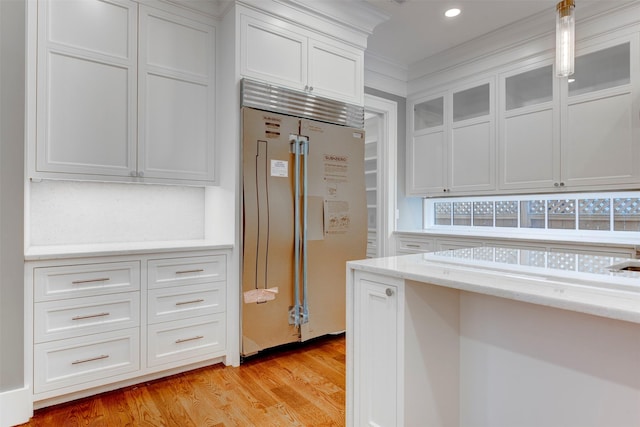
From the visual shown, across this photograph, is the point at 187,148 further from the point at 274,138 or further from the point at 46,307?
the point at 46,307

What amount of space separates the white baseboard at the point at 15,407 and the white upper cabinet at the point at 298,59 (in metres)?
2.27

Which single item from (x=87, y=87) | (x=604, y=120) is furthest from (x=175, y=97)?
(x=604, y=120)

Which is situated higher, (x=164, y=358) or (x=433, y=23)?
(x=433, y=23)

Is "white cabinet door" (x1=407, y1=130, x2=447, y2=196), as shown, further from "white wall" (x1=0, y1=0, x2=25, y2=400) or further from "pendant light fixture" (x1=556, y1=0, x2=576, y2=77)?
"white wall" (x1=0, y1=0, x2=25, y2=400)

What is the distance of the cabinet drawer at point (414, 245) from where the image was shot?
366 centimetres

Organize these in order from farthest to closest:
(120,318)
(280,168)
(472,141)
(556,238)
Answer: (472,141)
(556,238)
(280,168)
(120,318)

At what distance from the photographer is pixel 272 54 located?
2.68 m

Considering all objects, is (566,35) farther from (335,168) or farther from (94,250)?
(94,250)

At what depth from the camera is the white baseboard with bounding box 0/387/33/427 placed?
1801mm

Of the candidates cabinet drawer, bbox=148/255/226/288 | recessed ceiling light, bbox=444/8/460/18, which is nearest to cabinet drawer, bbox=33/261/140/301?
cabinet drawer, bbox=148/255/226/288

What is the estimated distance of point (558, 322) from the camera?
4.01 ft

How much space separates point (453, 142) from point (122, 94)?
306 cm

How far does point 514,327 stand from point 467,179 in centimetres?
254

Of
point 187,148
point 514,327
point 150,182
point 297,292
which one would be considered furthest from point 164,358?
point 514,327
